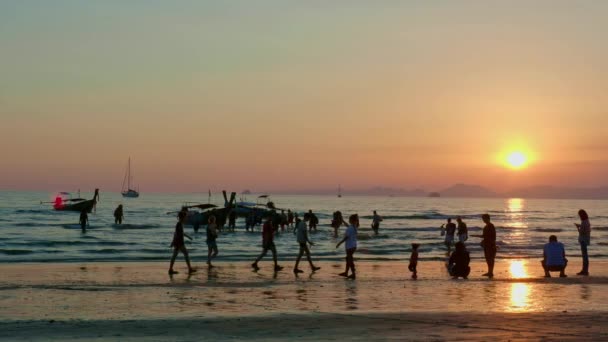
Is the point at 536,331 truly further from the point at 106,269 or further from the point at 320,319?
the point at 106,269

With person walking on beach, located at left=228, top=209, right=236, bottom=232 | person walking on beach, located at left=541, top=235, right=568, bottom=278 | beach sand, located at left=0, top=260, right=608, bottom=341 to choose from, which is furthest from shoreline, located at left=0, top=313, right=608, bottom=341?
person walking on beach, located at left=228, top=209, right=236, bottom=232

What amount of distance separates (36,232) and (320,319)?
5138 centimetres

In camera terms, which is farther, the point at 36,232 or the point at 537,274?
the point at 36,232

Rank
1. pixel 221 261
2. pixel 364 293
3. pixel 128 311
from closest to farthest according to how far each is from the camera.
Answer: pixel 128 311, pixel 364 293, pixel 221 261

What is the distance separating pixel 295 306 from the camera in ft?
51.5

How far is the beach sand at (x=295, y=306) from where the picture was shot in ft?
40.4

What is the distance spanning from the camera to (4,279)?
72.3 feet

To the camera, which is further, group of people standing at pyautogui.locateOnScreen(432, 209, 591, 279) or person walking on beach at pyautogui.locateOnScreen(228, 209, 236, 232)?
person walking on beach at pyautogui.locateOnScreen(228, 209, 236, 232)

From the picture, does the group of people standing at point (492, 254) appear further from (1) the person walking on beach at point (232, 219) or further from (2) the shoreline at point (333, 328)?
(1) the person walking on beach at point (232, 219)

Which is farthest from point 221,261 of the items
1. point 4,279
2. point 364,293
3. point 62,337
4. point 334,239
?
point 334,239

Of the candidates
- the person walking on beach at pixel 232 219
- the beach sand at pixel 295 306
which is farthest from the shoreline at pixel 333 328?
the person walking on beach at pixel 232 219

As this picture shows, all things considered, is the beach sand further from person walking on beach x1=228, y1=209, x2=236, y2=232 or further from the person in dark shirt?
person walking on beach x1=228, y1=209, x2=236, y2=232

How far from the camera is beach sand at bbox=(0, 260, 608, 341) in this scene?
12.3 metres

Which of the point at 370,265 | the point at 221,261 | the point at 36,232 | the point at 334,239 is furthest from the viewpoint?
the point at 36,232
